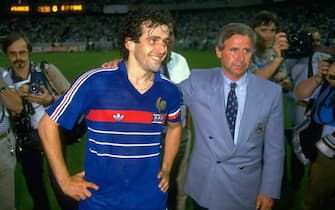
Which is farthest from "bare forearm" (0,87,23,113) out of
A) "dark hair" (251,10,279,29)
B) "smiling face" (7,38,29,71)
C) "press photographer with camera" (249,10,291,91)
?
"dark hair" (251,10,279,29)

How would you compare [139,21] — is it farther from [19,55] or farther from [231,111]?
[19,55]

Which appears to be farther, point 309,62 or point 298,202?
point 298,202

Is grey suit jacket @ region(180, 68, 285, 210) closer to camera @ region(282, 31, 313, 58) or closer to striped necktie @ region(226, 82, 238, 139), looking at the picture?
striped necktie @ region(226, 82, 238, 139)

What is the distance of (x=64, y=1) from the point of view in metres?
57.1

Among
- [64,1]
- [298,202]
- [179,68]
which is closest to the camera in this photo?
[179,68]

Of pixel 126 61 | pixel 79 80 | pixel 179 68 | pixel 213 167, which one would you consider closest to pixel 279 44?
pixel 179 68

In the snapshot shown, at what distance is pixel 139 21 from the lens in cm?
273

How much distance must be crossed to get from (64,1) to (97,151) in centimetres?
5920

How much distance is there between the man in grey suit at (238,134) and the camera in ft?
10.0

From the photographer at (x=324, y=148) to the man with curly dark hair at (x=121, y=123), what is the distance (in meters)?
1.77

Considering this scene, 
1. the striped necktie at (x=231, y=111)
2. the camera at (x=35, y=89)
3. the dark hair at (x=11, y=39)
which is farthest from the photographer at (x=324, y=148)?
the dark hair at (x=11, y=39)

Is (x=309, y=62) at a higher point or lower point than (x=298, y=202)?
higher

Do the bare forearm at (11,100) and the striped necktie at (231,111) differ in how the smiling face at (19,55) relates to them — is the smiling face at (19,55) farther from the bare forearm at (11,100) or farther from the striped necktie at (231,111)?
the striped necktie at (231,111)

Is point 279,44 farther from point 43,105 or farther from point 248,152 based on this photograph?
point 43,105
